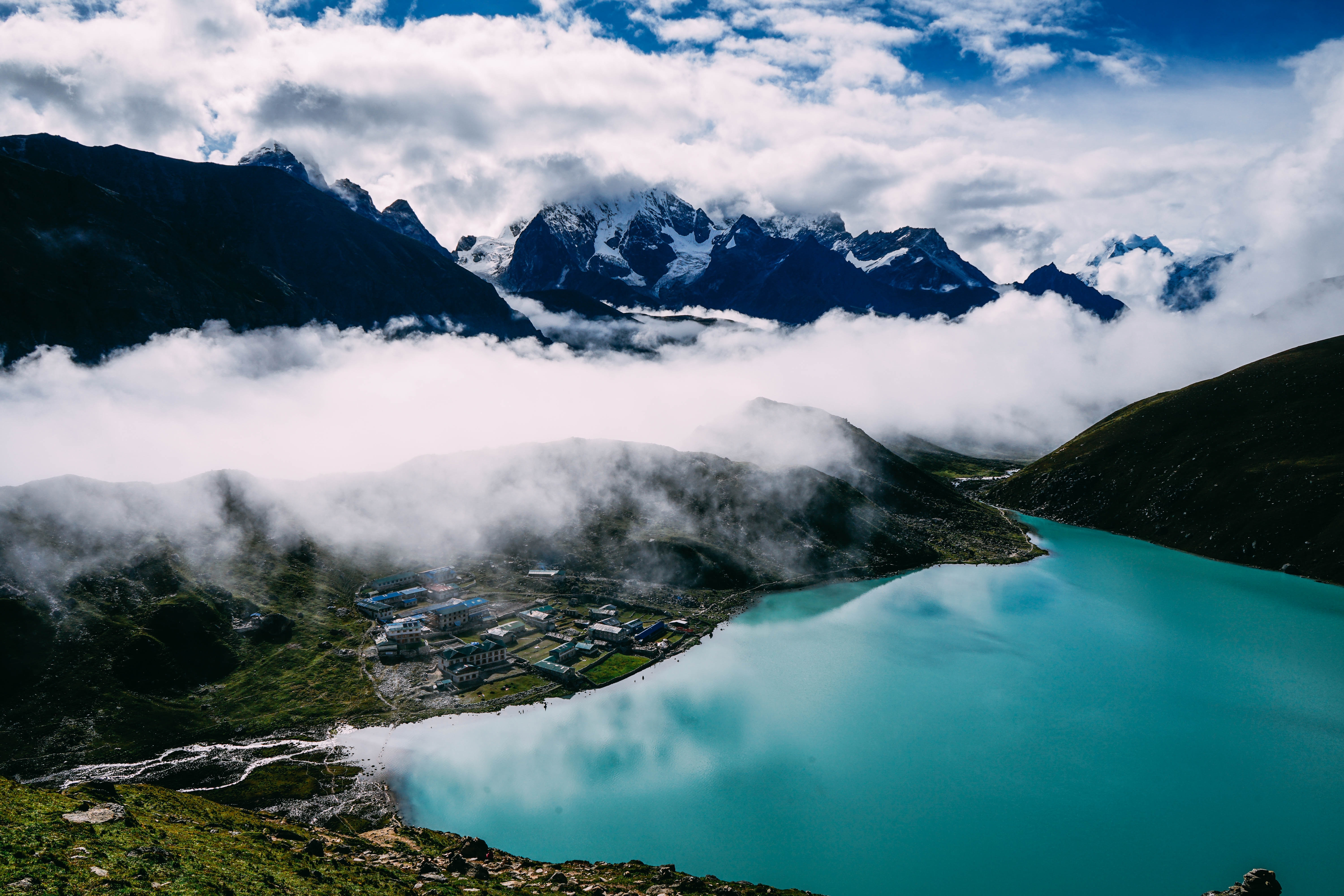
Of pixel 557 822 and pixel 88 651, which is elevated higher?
pixel 88 651

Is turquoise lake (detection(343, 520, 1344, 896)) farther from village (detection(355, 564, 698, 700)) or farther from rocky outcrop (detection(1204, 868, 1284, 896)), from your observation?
village (detection(355, 564, 698, 700))

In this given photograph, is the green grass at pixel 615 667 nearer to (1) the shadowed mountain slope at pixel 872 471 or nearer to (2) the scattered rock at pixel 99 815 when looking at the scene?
(2) the scattered rock at pixel 99 815

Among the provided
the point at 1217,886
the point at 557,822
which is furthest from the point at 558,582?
the point at 1217,886

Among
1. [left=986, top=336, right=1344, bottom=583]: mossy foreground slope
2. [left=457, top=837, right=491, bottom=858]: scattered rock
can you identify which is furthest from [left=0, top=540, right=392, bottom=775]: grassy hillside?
[left=986, top=336, right=1344, bottom=583]: mossy foreground slope

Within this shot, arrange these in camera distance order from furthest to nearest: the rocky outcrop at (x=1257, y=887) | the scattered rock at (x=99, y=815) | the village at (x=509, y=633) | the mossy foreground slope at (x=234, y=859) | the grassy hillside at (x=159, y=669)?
1. the village at (x=509, y=633)
2. the grassy hillside at (x=159, y=669)
3. the rocky outcrop at (x=1257, y=887)
4. the scattered rock at (x=99, y=815)
5. the mossy foreground slope at (x=234, y=859)

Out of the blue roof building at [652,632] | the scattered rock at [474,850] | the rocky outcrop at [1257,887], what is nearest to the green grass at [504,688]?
the blue roof building at [652,632]

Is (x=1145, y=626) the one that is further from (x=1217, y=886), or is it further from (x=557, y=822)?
(x=557, y=822)

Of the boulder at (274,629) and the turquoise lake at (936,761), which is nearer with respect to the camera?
the turquoise lake at (936,761)
